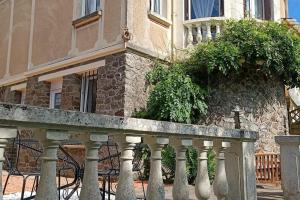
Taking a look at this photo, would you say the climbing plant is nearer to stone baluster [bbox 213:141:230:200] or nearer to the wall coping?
stone baluster [bbox 213:141:230:200]

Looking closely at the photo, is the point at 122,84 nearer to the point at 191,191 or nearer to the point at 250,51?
the point at 250,51

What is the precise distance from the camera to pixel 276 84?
10172mm

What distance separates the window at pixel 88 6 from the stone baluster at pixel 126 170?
8.77m

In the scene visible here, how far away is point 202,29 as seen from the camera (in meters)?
10.4

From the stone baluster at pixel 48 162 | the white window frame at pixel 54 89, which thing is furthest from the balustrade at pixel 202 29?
the stone baluster at pixel 48 162

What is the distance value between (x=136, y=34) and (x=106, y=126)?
7505 mm

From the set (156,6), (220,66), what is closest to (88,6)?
(156,6)

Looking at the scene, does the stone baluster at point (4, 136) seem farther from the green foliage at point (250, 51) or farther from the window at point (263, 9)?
the window at point (263, 9)

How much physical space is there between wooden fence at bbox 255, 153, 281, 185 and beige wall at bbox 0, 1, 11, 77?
9.74m

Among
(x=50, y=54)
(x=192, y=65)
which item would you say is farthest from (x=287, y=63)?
(x=50, y=54)

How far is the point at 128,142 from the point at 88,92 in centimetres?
826

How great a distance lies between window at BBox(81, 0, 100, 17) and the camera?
10570mm

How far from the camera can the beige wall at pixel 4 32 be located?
1354 centimetres

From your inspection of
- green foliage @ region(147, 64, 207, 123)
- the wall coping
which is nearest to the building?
green foliage @ region(147, 64, 207, 123)
